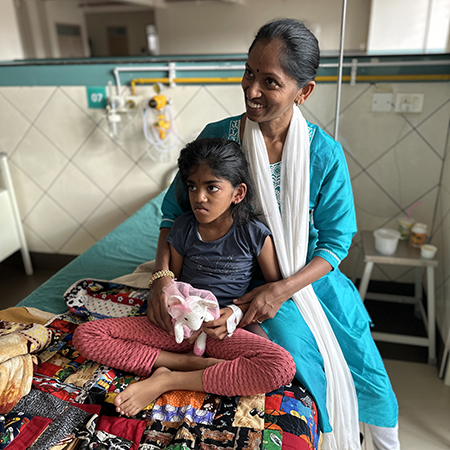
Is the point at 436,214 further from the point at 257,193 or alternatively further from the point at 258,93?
the point at 258,93

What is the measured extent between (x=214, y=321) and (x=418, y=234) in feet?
3.99

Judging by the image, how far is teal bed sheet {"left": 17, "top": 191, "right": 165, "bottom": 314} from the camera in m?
1.25

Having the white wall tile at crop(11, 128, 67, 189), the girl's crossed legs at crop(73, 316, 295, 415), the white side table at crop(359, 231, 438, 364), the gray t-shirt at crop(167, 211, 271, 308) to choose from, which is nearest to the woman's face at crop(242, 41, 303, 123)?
the gray t-shirt at crop(167, 211, 271, 308)

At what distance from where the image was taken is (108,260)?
1.51 meters

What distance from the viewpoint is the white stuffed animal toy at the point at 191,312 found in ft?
2.92

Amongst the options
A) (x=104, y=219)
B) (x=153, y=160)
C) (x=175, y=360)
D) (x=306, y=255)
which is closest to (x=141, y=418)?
(x=175, y=360)

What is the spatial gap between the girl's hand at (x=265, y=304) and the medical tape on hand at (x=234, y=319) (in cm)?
2

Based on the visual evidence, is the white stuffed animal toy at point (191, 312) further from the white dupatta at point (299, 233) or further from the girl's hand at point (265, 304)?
the white dupatta at point (299, 233)

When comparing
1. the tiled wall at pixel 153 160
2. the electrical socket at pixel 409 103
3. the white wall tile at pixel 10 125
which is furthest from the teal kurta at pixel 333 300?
the white wall tile at pixel 10 125

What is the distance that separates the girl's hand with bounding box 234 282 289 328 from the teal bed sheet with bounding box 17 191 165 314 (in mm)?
569

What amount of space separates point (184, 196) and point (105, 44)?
639 centimetres

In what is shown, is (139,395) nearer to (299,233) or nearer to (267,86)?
(299,233)

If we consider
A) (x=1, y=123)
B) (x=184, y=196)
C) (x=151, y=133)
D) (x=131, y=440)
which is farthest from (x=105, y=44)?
(x=131, y=440)

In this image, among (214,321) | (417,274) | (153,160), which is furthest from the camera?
(153,160)
